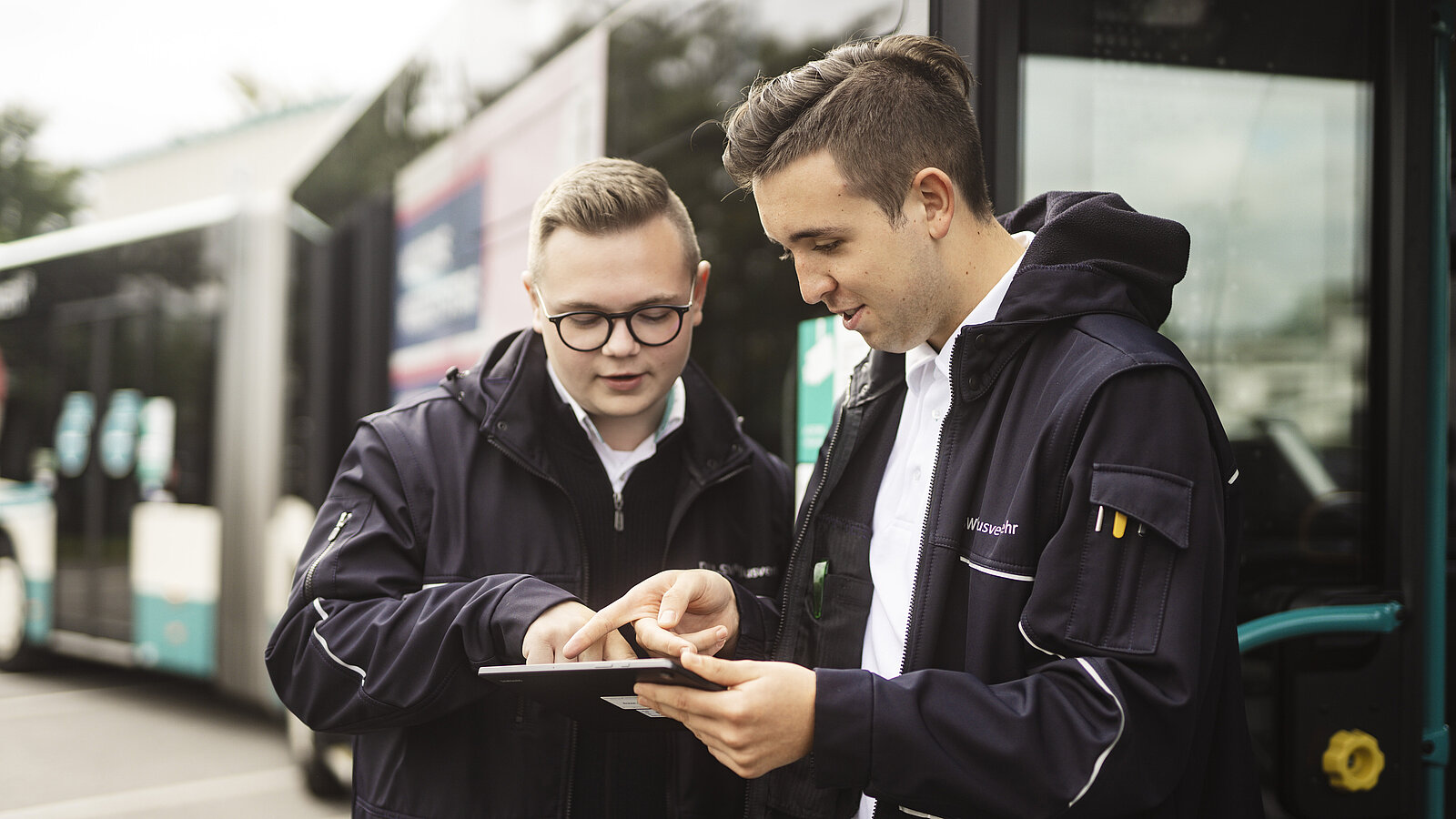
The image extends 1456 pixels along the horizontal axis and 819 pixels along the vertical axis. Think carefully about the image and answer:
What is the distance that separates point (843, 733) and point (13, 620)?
30.5 feet

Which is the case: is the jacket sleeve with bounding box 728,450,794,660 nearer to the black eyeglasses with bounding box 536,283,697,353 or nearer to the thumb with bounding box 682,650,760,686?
the black eyeglasses with bounding box 536,283,697,353

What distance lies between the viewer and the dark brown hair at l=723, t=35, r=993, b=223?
5.35 ft

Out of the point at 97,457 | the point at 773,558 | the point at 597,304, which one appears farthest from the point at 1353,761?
the point at 97,457

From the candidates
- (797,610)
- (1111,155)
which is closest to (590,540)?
(797,610)

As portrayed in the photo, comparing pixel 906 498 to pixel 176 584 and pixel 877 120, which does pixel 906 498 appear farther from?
pixel 176 584

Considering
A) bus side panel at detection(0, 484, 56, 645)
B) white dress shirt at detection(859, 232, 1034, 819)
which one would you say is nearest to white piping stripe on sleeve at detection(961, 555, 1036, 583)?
white dress shirt at detection(859, 232, 1034, 819)

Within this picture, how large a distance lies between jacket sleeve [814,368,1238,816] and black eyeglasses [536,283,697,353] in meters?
0.82

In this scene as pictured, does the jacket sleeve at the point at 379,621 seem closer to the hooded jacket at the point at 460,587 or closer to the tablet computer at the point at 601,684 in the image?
the hooded jacket at the point at 460,587

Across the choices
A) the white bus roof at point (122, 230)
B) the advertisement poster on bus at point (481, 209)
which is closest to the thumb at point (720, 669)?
the advertisement poster on bus at point (481, 209)

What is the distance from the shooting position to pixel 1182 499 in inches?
51.6

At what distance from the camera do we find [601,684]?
4.71ft

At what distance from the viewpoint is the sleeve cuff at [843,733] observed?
1.31 meters

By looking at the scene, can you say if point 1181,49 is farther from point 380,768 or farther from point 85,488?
point 85,488

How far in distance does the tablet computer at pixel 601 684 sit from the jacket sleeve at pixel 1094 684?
190 mm
